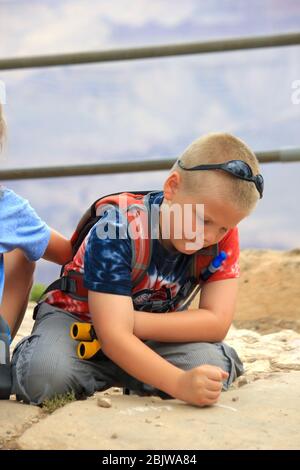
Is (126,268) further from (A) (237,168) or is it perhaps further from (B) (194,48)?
(B) (194,48)

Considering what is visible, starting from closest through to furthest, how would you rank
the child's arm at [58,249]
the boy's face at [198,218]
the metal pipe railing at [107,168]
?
the boy's face at [198,218]
the child's arm at [58,249]
the metal pipe railing at [107,168]

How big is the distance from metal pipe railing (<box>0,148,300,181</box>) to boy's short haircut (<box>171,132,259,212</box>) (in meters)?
1.33

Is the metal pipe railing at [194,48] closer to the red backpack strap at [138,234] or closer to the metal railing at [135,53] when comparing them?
the metal railing at [135,53]

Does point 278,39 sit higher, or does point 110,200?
point 278,39

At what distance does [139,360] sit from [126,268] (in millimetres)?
193

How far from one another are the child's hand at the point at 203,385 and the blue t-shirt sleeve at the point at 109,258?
0.71 feet

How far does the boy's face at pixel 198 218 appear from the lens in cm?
171

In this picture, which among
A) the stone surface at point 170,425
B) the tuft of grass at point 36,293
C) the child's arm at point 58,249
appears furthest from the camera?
the tuft of grass at point 36,293

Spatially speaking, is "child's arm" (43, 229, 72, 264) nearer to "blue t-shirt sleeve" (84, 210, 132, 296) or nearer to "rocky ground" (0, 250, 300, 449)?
"blue t-shirt sleeve" (84, 210, 132, 296)

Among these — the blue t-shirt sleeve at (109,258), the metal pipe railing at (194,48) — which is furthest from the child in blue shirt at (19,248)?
the metal pipe railing at (194,48)

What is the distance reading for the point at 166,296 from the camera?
1.87m

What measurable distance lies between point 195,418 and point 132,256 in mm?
378
